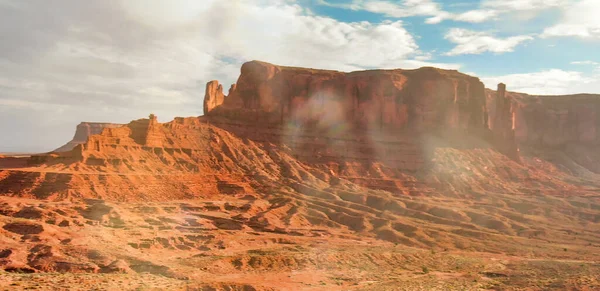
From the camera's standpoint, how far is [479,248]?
168 ft

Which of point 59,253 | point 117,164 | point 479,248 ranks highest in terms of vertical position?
point 117,164

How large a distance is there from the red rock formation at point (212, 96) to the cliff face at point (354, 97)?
1.92 meters

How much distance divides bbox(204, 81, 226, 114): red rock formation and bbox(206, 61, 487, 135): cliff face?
192cm

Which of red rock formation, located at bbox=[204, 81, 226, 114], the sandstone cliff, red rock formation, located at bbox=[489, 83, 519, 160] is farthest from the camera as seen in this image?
the sandstone cliff

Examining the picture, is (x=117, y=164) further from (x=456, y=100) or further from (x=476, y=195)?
(x=456, y=100)

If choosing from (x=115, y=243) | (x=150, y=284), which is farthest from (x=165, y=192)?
(x=150, y=284)

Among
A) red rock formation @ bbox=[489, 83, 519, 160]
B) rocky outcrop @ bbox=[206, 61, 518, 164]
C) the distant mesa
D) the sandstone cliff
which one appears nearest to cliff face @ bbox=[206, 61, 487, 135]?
rocky outcrop @ bbox=[206, 61, 518, 164]

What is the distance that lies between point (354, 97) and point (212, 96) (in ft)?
91.3

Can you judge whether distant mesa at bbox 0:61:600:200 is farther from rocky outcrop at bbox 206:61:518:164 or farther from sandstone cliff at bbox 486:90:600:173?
sandstone cliff at bbox 486:90:600:173

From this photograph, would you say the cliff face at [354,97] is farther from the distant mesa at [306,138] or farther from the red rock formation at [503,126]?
the red rock formation at [503,126]

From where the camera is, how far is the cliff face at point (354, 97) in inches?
3565

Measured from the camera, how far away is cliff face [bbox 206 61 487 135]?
3565 inches

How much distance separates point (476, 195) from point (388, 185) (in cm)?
1440

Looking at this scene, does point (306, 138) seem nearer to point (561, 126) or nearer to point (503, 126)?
point (503, 126)
